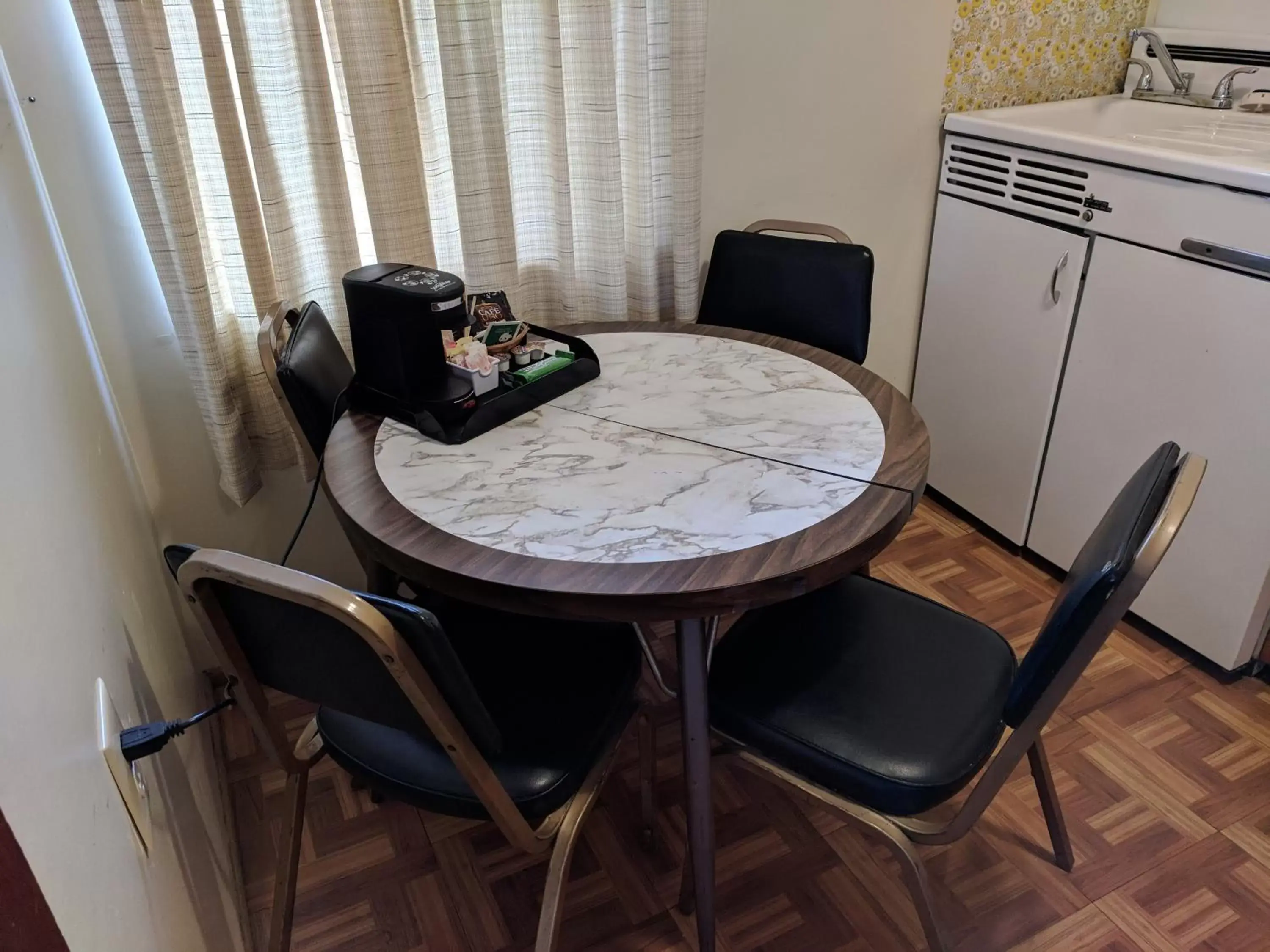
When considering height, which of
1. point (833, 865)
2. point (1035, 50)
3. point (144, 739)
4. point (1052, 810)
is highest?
point (1035, 50)

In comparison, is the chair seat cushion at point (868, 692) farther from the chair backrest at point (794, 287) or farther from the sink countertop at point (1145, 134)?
the sink countertop at point (1145, 134)

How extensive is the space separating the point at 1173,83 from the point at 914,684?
202 cm

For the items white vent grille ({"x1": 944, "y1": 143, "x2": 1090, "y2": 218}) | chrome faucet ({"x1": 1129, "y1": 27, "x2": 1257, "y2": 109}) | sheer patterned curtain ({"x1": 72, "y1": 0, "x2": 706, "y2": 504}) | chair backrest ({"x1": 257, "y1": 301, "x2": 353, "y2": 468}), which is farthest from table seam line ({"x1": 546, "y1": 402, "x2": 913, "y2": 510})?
chrome faucet ({"x1": 1129, "y1": 27, "x2": 1257, "y2": 109})

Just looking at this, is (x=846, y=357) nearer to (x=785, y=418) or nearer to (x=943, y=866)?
(x=785, y=418)

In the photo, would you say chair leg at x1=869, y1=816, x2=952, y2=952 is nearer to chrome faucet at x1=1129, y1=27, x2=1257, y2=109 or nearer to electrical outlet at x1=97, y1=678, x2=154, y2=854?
electrical outlet at x1=97, y1=678, x2=154, y2=854

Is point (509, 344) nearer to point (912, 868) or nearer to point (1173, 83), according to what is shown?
point (912, 868)

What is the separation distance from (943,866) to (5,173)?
1.80m

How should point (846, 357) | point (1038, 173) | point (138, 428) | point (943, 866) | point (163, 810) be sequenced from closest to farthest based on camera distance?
point (163, 810)
point (943, 866)
point (138, 428)
point (846, 357)
point (1038, 173)

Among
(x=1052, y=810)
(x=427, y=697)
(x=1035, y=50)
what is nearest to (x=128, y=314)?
(x=427, y=697)

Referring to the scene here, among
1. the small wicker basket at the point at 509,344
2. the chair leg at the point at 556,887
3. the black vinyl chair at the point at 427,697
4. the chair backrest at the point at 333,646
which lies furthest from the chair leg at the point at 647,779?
the small wicker basket at the point at 509,344

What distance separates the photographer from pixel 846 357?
1957 mm

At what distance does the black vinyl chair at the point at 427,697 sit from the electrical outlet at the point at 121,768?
134 mm

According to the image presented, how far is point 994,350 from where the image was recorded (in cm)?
234

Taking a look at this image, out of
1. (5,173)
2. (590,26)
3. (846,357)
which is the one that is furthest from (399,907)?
(590,26)
